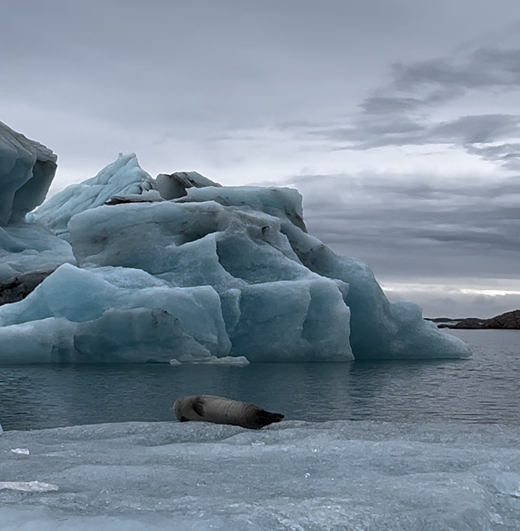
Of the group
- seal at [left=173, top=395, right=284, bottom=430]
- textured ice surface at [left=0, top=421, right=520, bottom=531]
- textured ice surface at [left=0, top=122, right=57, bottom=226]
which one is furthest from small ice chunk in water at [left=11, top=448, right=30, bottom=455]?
textured ice surface at [left=0, top=122, right=57, bottom=226]

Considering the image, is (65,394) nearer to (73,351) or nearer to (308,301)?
(73,351)

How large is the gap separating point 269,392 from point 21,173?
22.0 metres

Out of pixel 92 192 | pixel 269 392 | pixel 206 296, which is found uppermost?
pixel 92 192

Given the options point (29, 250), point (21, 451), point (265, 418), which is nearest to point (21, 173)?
point (29, 250)

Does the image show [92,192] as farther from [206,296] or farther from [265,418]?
[265,418]

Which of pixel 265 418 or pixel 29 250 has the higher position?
pixel 29 250

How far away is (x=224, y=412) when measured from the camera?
8656 millimetres

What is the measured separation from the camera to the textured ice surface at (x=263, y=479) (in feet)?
13.0

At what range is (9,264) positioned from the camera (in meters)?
28.5

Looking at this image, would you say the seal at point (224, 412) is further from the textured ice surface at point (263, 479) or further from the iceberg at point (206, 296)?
the iceberg at point (206, 296)

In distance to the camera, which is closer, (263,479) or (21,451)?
(263,479)

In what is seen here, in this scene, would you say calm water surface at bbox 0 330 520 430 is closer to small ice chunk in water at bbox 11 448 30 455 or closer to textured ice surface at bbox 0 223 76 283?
small ice chunk in water at bbox 11 448 30 455

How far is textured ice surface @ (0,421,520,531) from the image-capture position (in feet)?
13.0

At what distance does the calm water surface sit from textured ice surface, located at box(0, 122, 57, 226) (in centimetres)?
1501
